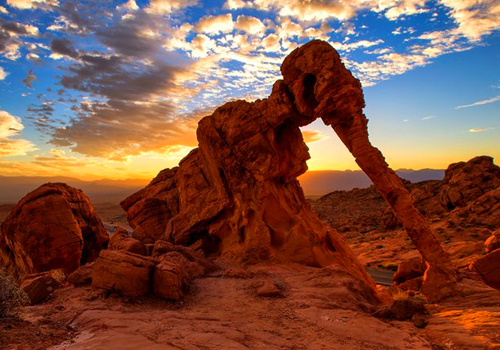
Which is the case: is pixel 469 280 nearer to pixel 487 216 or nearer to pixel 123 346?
pixel 123 346

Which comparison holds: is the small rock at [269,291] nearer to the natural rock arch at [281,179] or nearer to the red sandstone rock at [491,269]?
the natural rock arch at [281,179]

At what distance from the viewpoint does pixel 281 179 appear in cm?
1931

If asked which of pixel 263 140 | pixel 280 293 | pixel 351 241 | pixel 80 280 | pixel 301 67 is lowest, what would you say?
pixel 351 241

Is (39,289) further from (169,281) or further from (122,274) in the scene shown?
(169,281)

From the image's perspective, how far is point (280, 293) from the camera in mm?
11352

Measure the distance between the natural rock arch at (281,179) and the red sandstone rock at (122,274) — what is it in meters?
6.25

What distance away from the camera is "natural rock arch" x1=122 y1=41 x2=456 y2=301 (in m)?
14.3

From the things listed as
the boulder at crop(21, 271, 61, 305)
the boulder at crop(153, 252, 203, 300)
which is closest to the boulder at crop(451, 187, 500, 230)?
the boulder at crop(153, 252, 203, 300)

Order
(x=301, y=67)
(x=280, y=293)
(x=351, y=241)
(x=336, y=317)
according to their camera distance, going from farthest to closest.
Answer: (x=351, y=241), (x=301, y=67), (x=280, y=293), (x=336, y=317)

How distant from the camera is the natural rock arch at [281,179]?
14266 millimetres

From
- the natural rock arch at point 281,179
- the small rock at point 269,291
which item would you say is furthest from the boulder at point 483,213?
the small rock at point 269,291

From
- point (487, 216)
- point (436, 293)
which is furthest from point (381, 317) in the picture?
point (487, 216)

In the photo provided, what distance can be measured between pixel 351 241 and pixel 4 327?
41549 mm

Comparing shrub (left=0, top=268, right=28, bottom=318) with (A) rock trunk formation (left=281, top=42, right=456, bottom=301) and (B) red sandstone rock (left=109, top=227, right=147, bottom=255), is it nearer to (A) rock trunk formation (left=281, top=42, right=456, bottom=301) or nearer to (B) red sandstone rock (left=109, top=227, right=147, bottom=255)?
(B) red sandstone rock (left=109, top=227, right=147, bottom=255)
